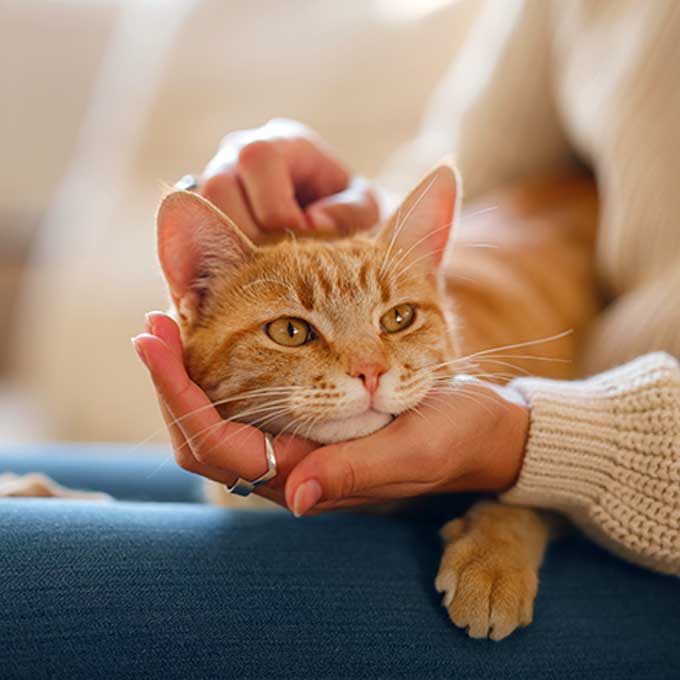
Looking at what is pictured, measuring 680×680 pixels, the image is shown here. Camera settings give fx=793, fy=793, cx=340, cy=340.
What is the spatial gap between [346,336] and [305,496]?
0.98 feet

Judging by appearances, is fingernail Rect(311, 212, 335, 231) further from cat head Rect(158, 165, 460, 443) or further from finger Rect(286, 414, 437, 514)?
finger Rect(286, 414, 437, 514)

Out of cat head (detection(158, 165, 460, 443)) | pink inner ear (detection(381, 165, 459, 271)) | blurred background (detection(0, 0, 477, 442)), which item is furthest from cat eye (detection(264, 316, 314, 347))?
blurred background (detection(0, 0, 477, 442))

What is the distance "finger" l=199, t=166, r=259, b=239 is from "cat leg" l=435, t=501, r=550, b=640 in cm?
62

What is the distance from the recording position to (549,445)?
1.07m

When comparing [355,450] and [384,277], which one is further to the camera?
[384,277]

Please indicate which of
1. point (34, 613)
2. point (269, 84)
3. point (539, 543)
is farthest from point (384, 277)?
point (269, 84)

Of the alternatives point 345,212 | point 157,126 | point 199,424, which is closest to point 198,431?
point 199,424

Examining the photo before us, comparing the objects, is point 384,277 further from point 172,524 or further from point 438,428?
point 172,524

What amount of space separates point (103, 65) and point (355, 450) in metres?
3.90

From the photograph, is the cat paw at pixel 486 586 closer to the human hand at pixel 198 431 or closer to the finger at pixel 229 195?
the human hand at pixel 198 431

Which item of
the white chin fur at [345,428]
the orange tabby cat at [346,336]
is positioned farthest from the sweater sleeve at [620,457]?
the white chin fur at [345,428]

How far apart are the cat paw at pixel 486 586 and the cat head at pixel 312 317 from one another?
21 centimetres

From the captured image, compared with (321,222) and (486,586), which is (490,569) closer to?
(486,586)

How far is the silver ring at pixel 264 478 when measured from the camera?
971 mm
